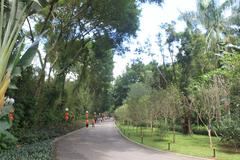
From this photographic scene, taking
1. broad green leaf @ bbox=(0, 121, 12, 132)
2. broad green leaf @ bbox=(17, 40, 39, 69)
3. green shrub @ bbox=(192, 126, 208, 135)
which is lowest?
broad green leaf @ bbox=(0, 121, 12, 132)

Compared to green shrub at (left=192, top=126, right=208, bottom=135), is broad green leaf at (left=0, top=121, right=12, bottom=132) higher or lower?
lower

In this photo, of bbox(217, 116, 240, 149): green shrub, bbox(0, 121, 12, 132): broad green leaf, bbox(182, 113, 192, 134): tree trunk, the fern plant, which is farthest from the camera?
bbox(182, 113, 192, 134): tree trunk

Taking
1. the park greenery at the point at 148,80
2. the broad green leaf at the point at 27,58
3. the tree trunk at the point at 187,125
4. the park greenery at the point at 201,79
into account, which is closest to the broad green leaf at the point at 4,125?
the park greenery at the point at 148,80

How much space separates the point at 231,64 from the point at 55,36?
1532cm

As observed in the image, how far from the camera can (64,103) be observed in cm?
3862

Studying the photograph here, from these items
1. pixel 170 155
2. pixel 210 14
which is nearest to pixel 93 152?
pixel 170 155

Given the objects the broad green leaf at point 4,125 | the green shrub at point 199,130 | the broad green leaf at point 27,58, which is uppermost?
the broad green leaf at point 27,58

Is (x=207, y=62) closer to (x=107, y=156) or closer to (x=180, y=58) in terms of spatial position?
(x=180, y=58)

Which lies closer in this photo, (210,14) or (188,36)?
(210,14)

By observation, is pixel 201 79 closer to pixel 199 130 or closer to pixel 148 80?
pixel 199 130

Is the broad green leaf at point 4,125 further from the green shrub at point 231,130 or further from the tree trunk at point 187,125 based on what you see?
the tree trunk at point 187,125

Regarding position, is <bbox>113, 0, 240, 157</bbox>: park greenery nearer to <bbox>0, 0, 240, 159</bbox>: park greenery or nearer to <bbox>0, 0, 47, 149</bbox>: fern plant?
<bbox>0, 0, 240, 159</bbox>: park greenery

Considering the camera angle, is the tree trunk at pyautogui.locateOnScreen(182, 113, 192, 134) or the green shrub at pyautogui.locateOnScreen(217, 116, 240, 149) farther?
the tree trunk at pyautogui.locateOnScreen(182, 113, 192, 134)

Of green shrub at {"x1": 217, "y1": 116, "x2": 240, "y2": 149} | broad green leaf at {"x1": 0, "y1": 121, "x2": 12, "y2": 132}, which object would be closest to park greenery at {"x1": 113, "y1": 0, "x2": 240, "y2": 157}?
green shrub at {"x1": 217, "y1": 116, "x2": 240, "y2": 149}
